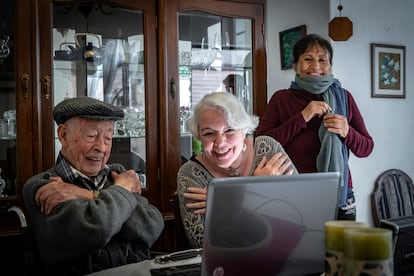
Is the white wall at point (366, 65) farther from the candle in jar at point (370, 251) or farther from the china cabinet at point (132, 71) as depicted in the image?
the candle in jar at point (370, 251)

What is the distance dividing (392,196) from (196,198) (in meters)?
1.74

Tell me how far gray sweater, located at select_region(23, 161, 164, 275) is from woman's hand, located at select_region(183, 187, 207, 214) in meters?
0.12

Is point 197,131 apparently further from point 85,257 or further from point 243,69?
point 243,69

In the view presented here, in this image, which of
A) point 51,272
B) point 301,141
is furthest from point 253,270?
point 301,141

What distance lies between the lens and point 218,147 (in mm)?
1670

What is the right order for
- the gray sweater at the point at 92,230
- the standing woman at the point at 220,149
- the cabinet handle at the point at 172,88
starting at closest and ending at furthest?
the gray sweater at the point at 92,230 < the standing woman at the point at 220,149 < the cabinet handle at the point at 172,88

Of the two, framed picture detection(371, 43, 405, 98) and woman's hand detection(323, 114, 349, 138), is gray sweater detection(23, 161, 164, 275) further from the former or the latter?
framed picture detection(371, 43, 405, 98)

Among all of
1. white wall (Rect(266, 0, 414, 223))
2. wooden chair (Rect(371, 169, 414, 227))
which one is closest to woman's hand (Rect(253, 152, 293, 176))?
white wall (Rect(266, 0, 414, 223))

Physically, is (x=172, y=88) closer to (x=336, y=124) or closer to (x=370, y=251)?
(x=336, y=124)

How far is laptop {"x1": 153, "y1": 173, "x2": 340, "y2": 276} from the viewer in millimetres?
871

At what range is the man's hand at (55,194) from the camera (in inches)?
53.3

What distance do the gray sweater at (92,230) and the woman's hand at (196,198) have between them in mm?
116

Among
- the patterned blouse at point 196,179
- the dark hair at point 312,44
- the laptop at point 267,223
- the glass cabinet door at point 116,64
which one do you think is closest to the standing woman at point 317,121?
the dark hair at point 312,44

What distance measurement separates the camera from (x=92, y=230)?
1298 millimetres
